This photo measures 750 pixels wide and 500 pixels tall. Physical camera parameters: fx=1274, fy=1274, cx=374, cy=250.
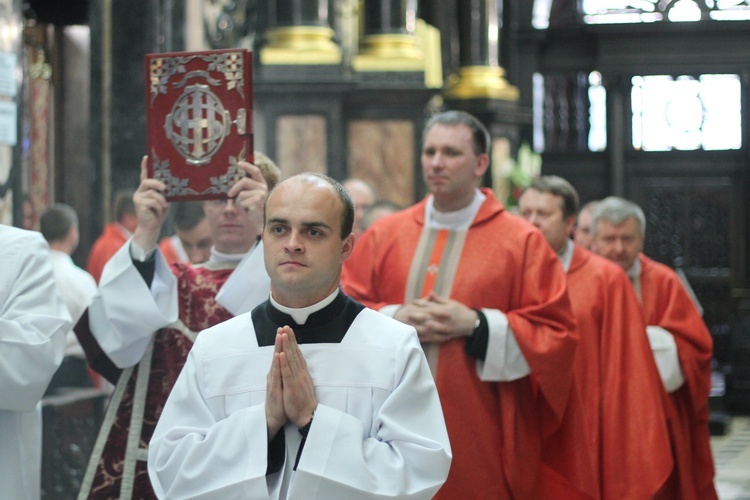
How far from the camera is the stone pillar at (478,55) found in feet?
40.8

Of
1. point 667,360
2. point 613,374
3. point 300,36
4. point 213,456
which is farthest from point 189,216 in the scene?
point 300,36

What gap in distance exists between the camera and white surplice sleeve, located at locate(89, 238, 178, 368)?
4027mm

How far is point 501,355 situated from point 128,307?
4.33 ft

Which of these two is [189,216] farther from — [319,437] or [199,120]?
[319,437]

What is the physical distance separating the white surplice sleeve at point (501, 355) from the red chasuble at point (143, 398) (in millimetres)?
947

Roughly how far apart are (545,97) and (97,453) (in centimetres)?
1061

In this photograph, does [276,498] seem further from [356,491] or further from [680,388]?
[680,388]

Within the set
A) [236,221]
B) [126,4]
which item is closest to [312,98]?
[126,4]

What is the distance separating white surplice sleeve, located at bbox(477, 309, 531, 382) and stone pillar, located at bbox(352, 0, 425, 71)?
5.40m

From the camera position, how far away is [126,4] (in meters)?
7.76

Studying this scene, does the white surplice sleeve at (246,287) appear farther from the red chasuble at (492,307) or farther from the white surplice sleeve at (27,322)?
the red chasuble at (492,307)

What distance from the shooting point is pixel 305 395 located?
2898 millimetres

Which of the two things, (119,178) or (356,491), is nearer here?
(356,491)

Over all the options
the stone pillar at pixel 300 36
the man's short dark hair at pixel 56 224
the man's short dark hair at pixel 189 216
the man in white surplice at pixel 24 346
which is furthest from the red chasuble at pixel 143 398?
the stone pillar at pixel 300 36
